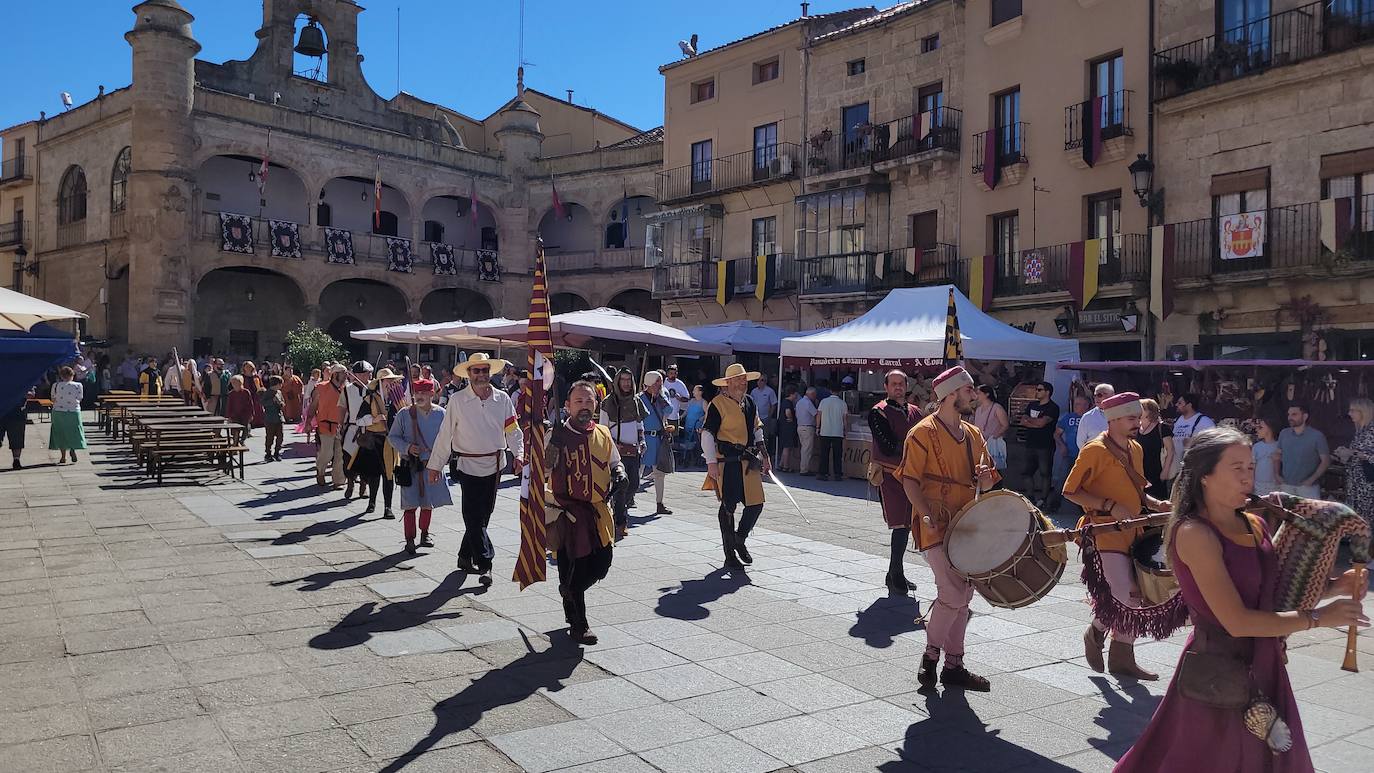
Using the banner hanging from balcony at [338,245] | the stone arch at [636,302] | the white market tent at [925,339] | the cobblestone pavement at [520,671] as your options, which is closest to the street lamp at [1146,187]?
the white market tent at [925,339]

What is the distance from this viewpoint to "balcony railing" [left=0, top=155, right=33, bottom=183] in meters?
36.9

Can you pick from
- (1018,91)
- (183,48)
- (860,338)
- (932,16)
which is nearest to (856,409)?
(860,338)

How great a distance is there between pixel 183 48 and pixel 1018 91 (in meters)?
24.1

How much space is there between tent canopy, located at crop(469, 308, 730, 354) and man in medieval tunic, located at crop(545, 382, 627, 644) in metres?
10.5

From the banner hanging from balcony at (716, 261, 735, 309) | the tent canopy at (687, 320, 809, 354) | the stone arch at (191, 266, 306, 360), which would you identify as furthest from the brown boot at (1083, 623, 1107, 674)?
the stone arch at (191, 266, 306, 360)

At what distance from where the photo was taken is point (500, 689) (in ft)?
17.2

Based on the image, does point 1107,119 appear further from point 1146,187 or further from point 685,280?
point 685,280

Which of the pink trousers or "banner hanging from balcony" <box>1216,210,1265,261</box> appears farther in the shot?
"banner hanging from balcony" <box>1216,210,1265,261</box>

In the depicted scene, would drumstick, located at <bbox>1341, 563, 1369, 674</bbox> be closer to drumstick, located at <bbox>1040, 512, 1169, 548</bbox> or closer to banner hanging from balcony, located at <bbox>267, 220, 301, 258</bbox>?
drumstick, located at <bbox>1040, 512, 1169, 548</bbox>

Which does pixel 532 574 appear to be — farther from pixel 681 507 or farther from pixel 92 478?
pixel 92 478

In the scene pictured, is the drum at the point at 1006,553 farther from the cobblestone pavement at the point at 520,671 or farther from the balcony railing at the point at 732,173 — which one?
the balcony railing at the point at 732,173

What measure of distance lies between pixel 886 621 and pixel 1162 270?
13983 millimetres

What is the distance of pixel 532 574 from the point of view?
21.0 ft

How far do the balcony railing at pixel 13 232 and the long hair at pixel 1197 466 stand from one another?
43249mm
